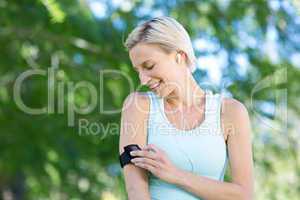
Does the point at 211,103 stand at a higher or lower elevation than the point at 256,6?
lower

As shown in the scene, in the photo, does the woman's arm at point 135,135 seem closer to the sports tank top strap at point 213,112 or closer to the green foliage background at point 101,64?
the sports tank top strap at point 213,112

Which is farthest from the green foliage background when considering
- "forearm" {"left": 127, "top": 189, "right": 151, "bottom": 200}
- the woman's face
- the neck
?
"forearm" {"left": 127, "top": 189, "right": 151, "bottom": 200}

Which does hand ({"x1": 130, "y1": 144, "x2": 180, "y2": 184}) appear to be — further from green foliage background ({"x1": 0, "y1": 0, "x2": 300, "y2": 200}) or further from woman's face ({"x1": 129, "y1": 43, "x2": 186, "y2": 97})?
green foliage background ({"x1": 0, "y1": 0, "x2": 300, "y2": 200})

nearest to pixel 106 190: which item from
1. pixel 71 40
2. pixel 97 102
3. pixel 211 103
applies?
pixel 97 102

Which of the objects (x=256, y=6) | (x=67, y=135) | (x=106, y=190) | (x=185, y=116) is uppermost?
(x=256, y=6)

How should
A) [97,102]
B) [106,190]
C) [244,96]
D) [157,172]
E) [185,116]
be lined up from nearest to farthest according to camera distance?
[157,172] → [185,116] → [244,96] → [97,102] → [106,190]

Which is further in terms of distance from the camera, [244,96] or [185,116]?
[244,96]

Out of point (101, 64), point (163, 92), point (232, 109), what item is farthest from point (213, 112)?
point (101, 64)

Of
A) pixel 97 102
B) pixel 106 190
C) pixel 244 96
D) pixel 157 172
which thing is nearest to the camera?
pixel 157 172

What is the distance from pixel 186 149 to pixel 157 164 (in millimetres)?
118

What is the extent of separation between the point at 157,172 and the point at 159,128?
6.1 inches

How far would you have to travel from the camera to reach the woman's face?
6.98ft

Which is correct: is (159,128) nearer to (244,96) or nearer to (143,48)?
(143,48)

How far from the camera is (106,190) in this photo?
7680 mm
